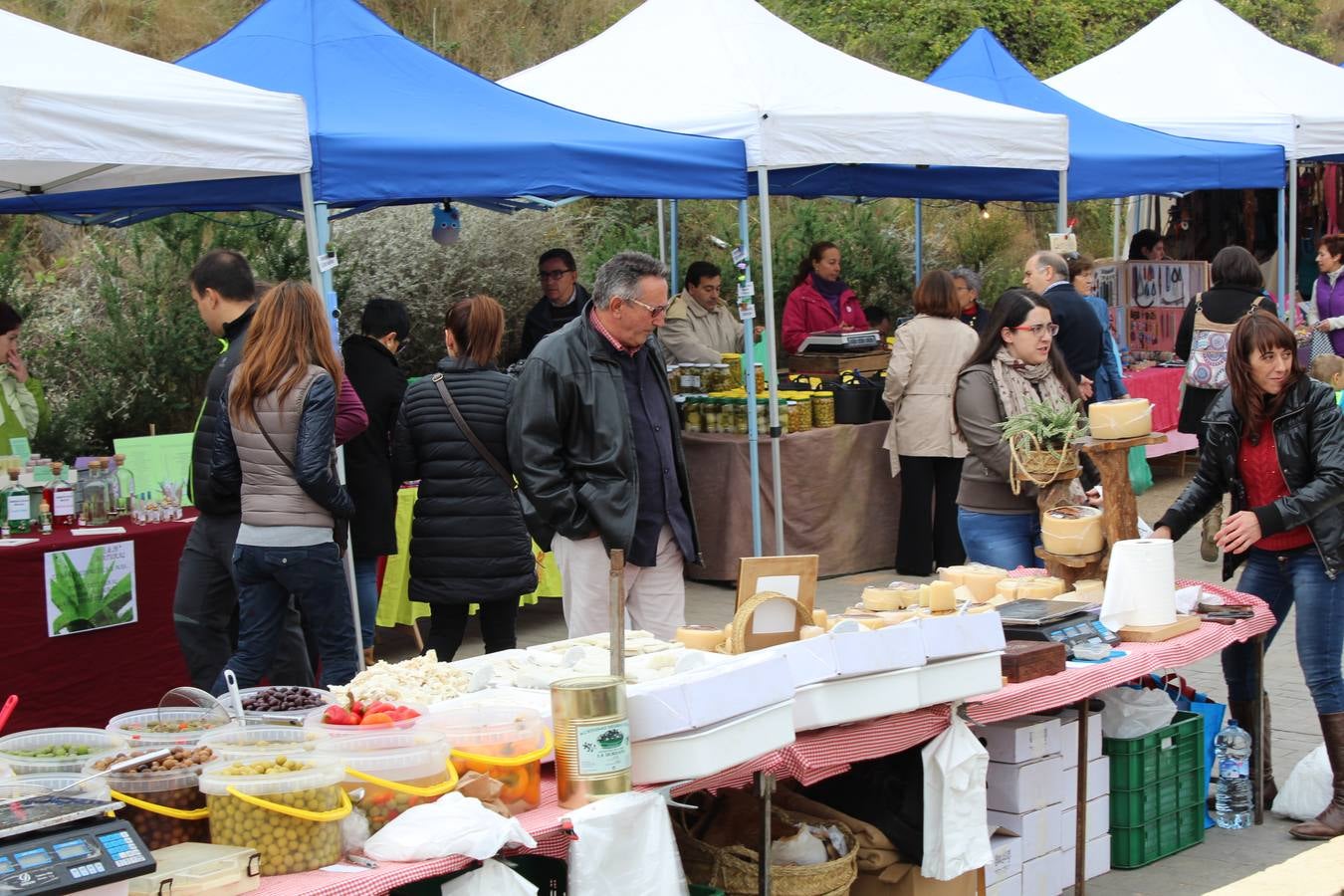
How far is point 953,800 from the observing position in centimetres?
374

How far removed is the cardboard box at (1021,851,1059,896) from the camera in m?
4.25

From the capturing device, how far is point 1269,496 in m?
4.78

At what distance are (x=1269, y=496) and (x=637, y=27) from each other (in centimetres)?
544

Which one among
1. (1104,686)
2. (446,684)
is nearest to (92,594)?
(446,684)

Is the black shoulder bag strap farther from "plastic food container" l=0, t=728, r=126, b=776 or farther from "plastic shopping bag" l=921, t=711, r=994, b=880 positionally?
"plastic food container" l=0, t=728, r=126, b=776

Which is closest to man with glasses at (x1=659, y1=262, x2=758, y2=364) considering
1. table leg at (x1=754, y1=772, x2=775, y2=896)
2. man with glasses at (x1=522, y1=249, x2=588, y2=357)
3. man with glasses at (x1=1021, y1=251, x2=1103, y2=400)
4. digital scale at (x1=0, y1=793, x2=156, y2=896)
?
man with glasses at (x1=522, y1=249, x2=588, y2=357)

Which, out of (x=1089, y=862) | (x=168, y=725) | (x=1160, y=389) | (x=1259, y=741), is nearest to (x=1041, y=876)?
(x=1089, y=862)

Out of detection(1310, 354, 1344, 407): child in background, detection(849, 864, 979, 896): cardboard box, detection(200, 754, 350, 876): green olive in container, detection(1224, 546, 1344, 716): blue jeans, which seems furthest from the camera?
detection(1310, 354, 1344, 407): child in background

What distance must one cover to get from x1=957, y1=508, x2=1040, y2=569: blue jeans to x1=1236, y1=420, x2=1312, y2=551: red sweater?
0.87 meters

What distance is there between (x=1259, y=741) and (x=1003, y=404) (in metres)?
1.39

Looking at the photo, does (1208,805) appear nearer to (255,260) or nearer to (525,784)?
(525,784)

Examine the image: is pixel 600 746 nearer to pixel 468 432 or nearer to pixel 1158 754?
pixel 1158 754

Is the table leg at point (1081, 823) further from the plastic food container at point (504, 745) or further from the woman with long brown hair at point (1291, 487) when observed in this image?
the plastic food container at point (504, 745)

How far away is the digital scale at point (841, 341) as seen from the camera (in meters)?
9.83
